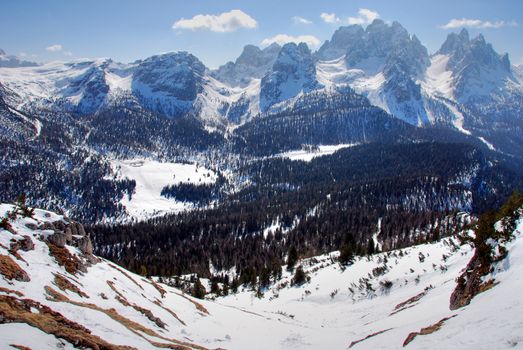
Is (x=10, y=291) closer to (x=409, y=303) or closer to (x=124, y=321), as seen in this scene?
(x=124, y=321)

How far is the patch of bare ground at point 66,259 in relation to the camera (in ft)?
146

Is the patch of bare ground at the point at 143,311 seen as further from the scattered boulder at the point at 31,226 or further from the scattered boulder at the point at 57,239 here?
the scattered boulder at the point at 31,226

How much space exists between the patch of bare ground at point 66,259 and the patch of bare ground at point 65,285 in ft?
13.9

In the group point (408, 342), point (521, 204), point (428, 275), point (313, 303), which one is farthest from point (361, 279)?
point (408, 342)

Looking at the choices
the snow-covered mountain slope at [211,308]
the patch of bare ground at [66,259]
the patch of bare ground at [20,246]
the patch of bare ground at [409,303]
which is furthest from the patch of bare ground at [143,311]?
the patch of bare ground at [409,303]

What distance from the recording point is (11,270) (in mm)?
34375

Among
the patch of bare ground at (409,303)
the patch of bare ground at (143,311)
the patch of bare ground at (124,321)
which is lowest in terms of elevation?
the patch of bare ground at (409,303)

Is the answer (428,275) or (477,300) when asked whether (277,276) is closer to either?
(428,275)

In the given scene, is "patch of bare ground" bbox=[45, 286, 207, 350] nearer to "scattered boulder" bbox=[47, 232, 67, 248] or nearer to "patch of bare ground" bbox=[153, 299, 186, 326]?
"patch of bare ground" bbox=[153, 299, 186, 326]

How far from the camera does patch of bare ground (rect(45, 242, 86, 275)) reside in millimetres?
44566

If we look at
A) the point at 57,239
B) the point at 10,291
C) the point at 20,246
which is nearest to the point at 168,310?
the point at 57,239

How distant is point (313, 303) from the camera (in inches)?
3174

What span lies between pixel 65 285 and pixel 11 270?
220 inches

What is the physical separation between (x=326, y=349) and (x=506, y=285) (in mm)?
19491
